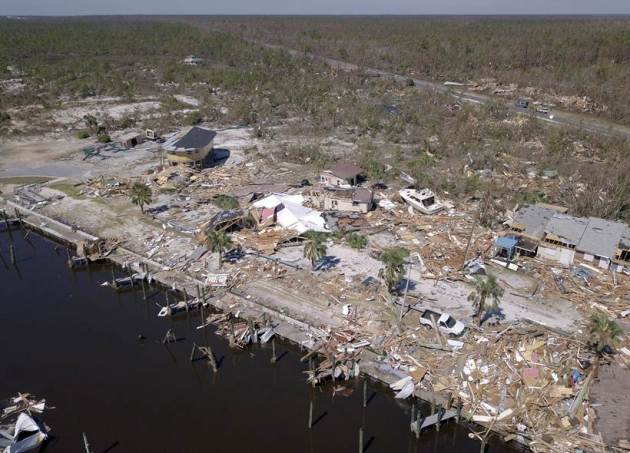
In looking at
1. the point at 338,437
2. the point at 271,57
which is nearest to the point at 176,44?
the point at 271,57

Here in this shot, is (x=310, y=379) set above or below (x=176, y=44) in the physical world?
below

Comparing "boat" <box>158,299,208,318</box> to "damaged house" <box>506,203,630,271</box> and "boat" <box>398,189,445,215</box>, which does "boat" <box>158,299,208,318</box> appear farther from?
"damaged house" <box>506,203,630,271</box>

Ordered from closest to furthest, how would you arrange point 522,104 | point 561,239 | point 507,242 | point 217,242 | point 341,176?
point 217,242
point 561,239
point 507,242
point 341,176
point 522,104

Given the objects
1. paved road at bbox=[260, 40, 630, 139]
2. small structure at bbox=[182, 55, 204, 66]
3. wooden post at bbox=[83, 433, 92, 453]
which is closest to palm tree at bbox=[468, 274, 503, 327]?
wooden post at bbox=[83, 433, 92, 453]

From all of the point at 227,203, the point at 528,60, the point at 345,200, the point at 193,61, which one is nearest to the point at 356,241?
the point at 345,200

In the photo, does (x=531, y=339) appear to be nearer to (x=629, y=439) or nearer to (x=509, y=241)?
(x=629, y=439)

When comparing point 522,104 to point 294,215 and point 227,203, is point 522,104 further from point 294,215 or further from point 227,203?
point 227,203
